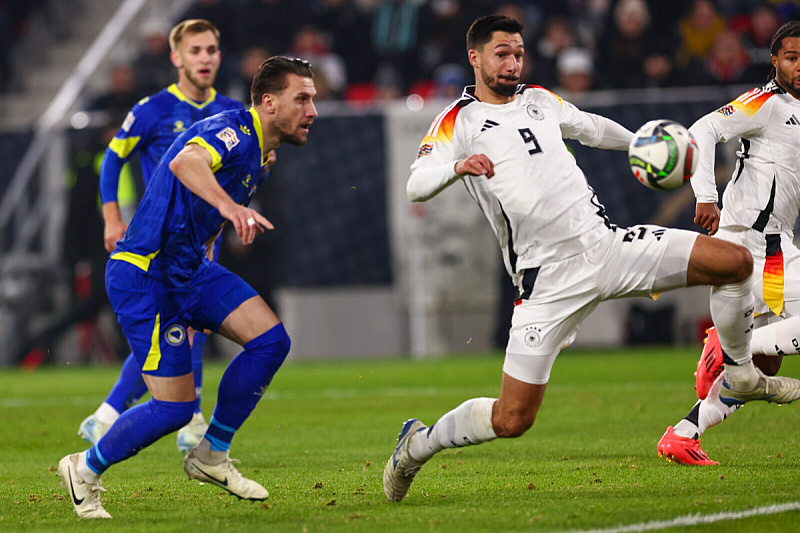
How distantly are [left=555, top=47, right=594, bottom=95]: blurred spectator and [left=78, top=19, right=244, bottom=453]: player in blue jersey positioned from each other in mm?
8423

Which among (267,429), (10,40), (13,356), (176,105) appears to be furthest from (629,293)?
(10,40)

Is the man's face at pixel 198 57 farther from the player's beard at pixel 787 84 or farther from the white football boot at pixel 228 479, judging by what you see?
the player's beard at pixel 787 84

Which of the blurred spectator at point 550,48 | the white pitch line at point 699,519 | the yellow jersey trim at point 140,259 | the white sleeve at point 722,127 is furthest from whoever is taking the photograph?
the blurred spectator at point 550,48

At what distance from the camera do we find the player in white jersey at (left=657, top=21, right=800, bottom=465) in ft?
21.6

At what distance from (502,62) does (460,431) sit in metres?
1.84

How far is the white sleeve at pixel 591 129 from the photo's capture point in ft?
19.5

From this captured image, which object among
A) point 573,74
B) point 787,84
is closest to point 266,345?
point 787,84

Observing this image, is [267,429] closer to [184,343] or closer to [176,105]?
[176,105]

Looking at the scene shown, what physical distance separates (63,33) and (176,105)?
50.0ft

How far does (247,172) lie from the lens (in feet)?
18.6

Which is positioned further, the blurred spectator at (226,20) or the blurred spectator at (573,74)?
the blurred spectator at (226,20)

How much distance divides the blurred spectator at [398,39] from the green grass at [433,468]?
6.58 meters

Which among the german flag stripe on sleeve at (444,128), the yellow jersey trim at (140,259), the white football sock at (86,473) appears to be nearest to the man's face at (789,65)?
the german flag stripe on sleeve at (444,128)

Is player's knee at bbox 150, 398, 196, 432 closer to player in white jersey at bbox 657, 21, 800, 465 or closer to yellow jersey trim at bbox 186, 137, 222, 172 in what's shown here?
yellow jersey trim at bbox 186, 137, 222, 172
